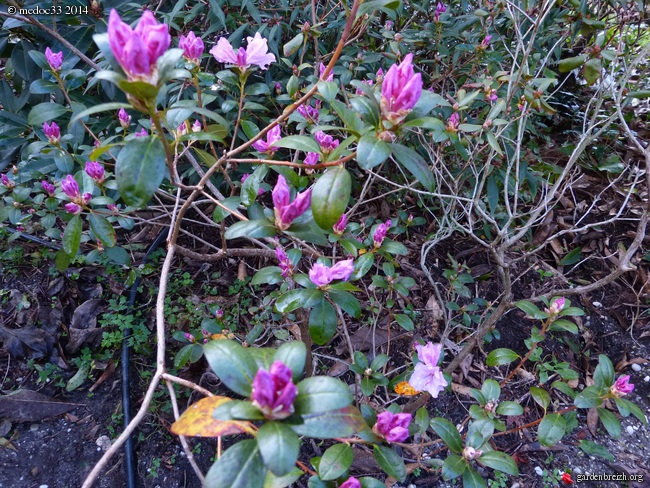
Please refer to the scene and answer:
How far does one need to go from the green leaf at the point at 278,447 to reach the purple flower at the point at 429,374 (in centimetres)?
83

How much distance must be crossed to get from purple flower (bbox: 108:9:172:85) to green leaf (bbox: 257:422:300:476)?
65 centimetres

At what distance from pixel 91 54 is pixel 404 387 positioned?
2264 mm

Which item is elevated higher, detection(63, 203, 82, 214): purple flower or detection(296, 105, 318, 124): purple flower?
detection(296, 105, 318, 124): purple flower

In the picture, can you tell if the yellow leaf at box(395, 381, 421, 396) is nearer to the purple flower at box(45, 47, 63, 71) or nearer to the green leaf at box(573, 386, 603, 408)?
the green leaf at box(573, 386, 603, 408)

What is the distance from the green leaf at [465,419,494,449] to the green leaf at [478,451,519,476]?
4 cm

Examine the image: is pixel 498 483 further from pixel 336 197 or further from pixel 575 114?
pixel 575 114

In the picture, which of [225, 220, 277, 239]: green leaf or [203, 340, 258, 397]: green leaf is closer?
[203, 340, 258, 397]: green leaf

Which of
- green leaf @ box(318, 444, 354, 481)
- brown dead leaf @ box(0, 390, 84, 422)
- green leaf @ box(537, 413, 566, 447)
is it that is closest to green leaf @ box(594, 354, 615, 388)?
green leaf @ box(537, 413, 566, 447)

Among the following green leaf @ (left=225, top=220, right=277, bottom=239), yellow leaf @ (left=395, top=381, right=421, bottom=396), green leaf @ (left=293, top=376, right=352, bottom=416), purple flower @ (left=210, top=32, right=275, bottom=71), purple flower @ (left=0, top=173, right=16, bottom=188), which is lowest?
yellow leaf @ (left=395, top=381, right=421, bottom=396)

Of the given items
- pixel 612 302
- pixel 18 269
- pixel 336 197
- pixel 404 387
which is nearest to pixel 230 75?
pixel 336 197

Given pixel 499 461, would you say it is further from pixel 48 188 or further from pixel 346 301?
pixel 48 188

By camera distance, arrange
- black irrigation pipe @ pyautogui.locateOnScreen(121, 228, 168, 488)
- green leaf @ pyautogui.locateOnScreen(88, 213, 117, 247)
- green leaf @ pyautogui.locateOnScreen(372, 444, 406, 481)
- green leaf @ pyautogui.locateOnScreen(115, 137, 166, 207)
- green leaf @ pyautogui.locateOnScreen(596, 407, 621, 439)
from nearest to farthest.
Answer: green leaf @ pyautogui.locateOnScreen(115, 137, 166, 207)
green leaf @ pyautogui.locateOnScreen(372, 444, 406, 481)
green leaf @ pyautogui.locateOnScreen(596, 407, 621, 439)
green leaf @ pyautogui.locateOnScreen(88, 213, 117, 247)
black irrigation pipe @ pyautogui.locateOnScreen(121, 228, 168, 488)

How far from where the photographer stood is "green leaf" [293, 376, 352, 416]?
750 mm

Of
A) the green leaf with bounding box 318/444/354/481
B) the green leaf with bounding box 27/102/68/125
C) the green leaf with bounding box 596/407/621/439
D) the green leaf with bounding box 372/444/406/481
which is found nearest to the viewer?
the green leaf with bounding box 318/444/354/481
